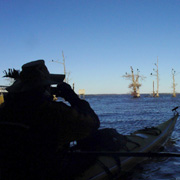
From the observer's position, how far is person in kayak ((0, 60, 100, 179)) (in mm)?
1747

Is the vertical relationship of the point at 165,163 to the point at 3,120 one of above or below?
below

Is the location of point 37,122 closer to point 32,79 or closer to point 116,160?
point 32,79

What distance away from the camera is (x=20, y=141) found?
184 centimetres

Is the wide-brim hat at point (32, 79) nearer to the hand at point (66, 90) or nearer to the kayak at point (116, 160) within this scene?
the hand at point (66, 90)

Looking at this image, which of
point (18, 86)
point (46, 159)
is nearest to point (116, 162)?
point (46, 159)

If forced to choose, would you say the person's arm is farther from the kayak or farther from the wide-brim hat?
the kayak

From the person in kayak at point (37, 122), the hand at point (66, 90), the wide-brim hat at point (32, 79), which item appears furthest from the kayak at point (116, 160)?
the wide-brim hat at point (32, 79)

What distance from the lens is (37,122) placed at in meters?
1.77

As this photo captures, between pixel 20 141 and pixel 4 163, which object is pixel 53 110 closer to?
pixel 20 141

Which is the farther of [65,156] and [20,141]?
[65,156]

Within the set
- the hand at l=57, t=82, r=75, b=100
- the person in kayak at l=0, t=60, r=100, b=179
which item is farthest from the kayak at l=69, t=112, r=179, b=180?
the hand at l=57, t=82, r=75, b=100

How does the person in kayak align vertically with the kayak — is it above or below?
above

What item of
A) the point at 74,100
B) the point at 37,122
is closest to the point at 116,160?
the point at 74,100

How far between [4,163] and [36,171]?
1.03ft
